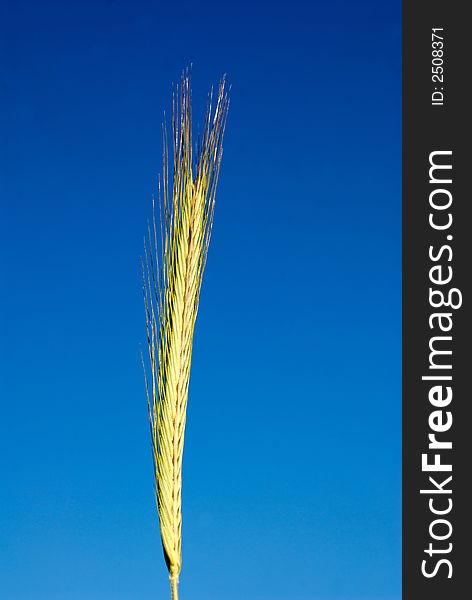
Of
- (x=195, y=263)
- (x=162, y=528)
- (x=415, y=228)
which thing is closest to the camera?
(x=162, y=528)

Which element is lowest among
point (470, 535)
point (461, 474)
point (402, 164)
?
point (470, 535)

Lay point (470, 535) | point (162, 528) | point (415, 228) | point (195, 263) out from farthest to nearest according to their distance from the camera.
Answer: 1. point (415, 228)
2. point (470, 535)
3. point (195, 263)
4. point (162, 528)

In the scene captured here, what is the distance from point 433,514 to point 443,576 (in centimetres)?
27

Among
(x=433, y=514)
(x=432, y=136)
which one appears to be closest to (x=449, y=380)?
(x=433, y=514)

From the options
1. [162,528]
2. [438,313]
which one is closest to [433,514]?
[438,313]

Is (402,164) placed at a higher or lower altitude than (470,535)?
higher

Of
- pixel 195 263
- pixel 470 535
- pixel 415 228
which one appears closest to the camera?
pixel 195 263

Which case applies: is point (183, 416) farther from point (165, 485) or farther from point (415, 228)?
point (415, 228)

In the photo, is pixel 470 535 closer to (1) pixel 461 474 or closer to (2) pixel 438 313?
(1) pixel 461 474

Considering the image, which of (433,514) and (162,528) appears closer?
(162,528)

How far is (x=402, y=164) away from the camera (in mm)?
3615

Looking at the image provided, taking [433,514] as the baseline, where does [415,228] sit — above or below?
above

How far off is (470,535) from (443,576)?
234 mm

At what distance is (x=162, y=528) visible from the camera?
6.17 ft
